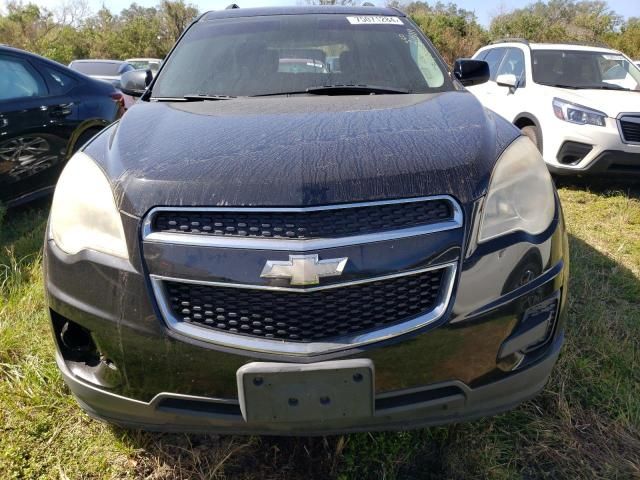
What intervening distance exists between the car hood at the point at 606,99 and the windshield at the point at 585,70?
0.43 m

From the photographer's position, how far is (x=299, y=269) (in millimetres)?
1299

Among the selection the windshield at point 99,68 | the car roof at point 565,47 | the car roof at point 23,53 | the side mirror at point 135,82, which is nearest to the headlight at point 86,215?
the side mirror at point 135,82

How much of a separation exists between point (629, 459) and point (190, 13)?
35.0 metres

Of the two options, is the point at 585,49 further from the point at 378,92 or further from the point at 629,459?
the point at 629,459

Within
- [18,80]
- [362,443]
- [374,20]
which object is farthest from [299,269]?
[18,80]

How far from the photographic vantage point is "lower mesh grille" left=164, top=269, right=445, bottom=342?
1.35m

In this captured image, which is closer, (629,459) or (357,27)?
(629,459)

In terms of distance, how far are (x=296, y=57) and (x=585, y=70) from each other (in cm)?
470

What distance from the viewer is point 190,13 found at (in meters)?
32.1

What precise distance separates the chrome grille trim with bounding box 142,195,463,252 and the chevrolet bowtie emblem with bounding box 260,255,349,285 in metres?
0.03

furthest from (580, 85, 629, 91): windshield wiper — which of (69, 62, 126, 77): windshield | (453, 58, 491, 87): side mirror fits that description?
(69, 62, 126, 77): windshield

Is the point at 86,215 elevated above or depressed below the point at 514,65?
above

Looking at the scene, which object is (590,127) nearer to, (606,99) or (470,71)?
(606,99)

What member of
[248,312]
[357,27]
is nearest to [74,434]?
[248,312]
